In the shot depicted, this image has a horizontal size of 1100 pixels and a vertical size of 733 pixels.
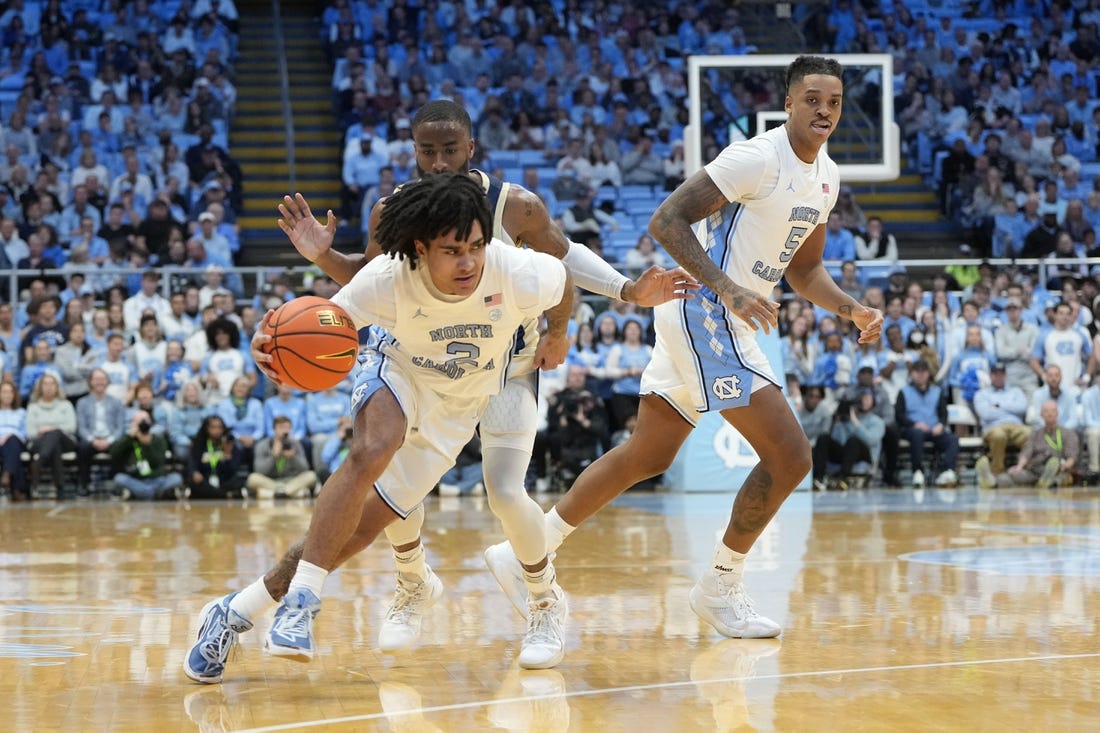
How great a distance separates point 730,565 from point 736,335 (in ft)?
3.11

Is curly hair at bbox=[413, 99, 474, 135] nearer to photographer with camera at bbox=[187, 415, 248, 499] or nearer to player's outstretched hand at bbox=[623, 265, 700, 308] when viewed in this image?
player's outstretched hand at bbox=[623, 265, 700, 308]

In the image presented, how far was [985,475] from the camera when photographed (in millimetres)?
15672

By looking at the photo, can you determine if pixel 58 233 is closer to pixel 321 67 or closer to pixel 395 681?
pixel 321 67

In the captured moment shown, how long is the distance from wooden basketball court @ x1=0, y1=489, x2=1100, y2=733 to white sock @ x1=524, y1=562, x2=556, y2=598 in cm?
26

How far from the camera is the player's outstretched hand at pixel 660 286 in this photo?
209 inches

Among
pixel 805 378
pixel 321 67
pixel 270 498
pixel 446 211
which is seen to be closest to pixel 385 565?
pixel 446 211

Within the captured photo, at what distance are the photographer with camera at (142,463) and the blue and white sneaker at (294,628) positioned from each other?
10573mm

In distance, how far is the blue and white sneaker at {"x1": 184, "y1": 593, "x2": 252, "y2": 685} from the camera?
4828 mm

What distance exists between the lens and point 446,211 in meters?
4.86

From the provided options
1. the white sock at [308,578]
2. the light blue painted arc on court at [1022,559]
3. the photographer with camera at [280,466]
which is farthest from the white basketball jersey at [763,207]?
the photographer with camera at [280,466]

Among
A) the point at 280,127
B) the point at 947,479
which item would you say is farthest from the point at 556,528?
the point at 280,127

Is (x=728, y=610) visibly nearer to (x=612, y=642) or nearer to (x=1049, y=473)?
(x=612, y=642)

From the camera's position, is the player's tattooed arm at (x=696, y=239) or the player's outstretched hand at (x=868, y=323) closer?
the player's tattooed arm at (x=696, y=239)

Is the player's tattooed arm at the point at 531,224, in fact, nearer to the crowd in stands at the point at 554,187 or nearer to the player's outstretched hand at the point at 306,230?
the player's outstretched hand at the point at 306,230
